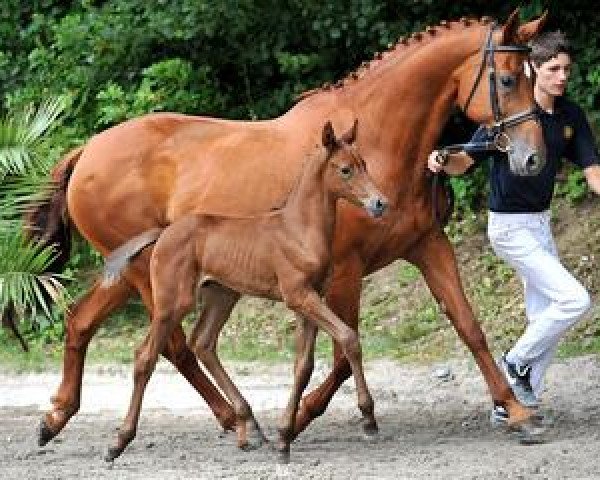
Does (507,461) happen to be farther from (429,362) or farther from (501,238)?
(429,362)

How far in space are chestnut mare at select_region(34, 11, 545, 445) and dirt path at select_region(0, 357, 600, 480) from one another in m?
0.27

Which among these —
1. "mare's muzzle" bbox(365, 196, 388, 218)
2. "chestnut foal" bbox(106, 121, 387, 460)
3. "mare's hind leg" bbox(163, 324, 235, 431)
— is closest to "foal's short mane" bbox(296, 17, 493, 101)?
"chestnut foal" bbox(106, 121, 387, 460)

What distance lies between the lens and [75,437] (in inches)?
360

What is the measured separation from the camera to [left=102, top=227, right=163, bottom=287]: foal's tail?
324 inches

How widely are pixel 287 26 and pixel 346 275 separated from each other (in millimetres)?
6618

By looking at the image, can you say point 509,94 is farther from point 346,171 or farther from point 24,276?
point 24,276

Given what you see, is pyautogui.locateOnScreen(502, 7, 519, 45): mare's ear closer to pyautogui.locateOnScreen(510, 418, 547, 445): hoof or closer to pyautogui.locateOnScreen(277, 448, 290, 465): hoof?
pyautogui.locateOnScreen(510, 418, 547, 445): hoof

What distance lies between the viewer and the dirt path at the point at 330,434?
25.0 feet

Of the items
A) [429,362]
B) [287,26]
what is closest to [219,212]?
[429,362]

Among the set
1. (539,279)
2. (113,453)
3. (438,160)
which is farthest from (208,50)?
(113,453)

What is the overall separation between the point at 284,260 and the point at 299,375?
0.57 m

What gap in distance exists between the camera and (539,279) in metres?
8.50

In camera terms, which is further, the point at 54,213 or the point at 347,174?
the point at 54,213

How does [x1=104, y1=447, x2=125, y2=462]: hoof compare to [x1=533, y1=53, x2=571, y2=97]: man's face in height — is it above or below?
below
